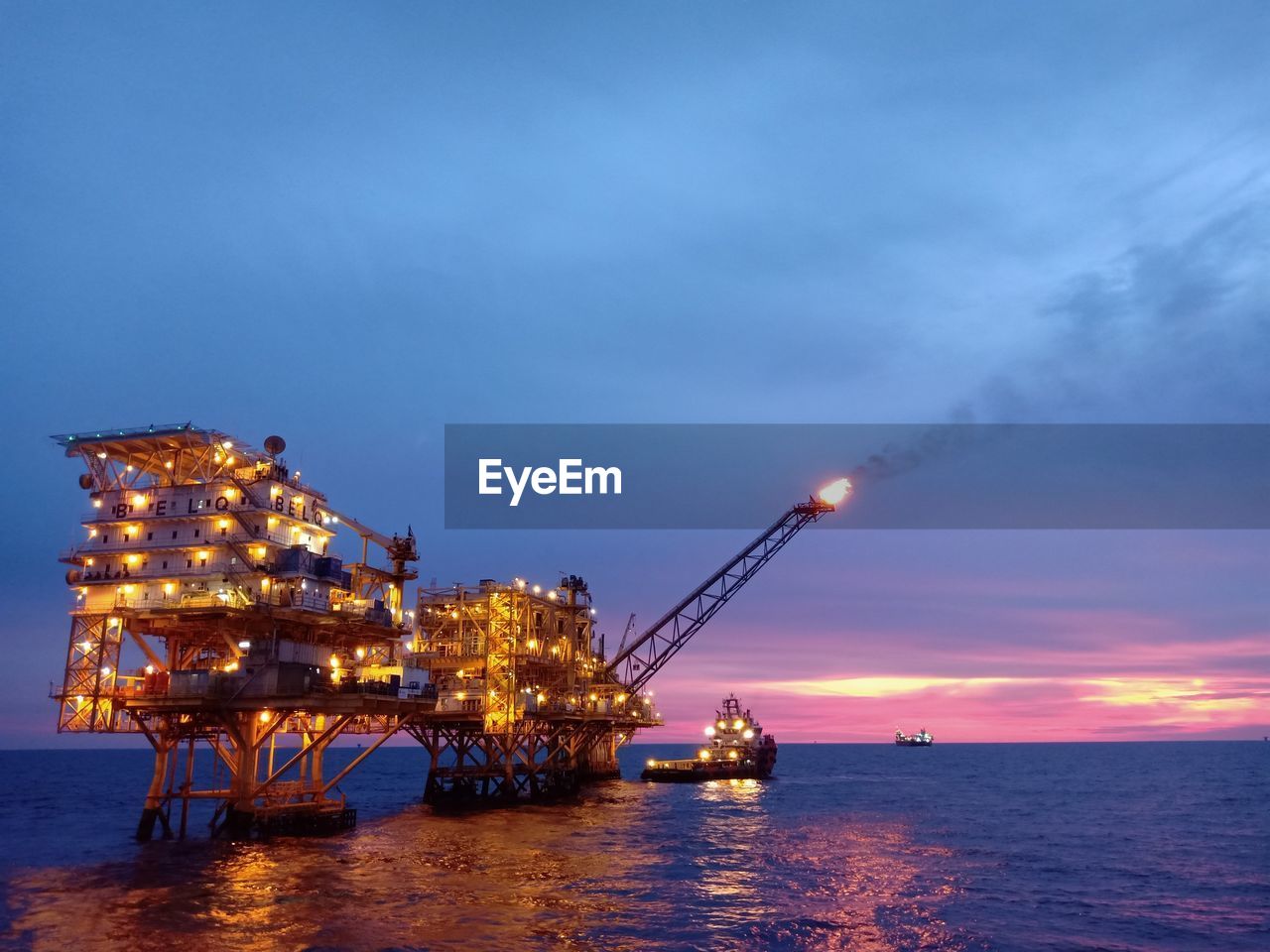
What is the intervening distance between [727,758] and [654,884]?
88935 millimetres

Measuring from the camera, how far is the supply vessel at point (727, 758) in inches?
4894

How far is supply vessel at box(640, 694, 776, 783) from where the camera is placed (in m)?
124

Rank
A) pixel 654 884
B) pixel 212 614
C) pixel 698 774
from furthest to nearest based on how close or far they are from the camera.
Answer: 1. pixel 698 774
2. pixel 212 614
3. pixel 654 884

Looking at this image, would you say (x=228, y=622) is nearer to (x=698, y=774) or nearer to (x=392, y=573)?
(x=392, y=573)

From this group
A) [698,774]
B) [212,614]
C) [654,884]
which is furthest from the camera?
[698,774]

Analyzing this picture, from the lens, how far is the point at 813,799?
3967 inches

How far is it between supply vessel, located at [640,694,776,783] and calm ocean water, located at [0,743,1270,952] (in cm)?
4400

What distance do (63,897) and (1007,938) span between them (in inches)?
1470

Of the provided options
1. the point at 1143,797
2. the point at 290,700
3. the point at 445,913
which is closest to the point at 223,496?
the point at 290,700

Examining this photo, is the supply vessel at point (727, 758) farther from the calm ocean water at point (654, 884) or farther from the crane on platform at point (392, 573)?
the crane on platform at point (392, 573)

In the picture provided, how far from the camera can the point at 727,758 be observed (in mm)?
130750

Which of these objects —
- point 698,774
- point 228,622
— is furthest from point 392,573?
point 698,774

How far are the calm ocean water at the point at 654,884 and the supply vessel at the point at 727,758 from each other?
4400 centimetres

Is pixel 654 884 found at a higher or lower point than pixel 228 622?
lower
